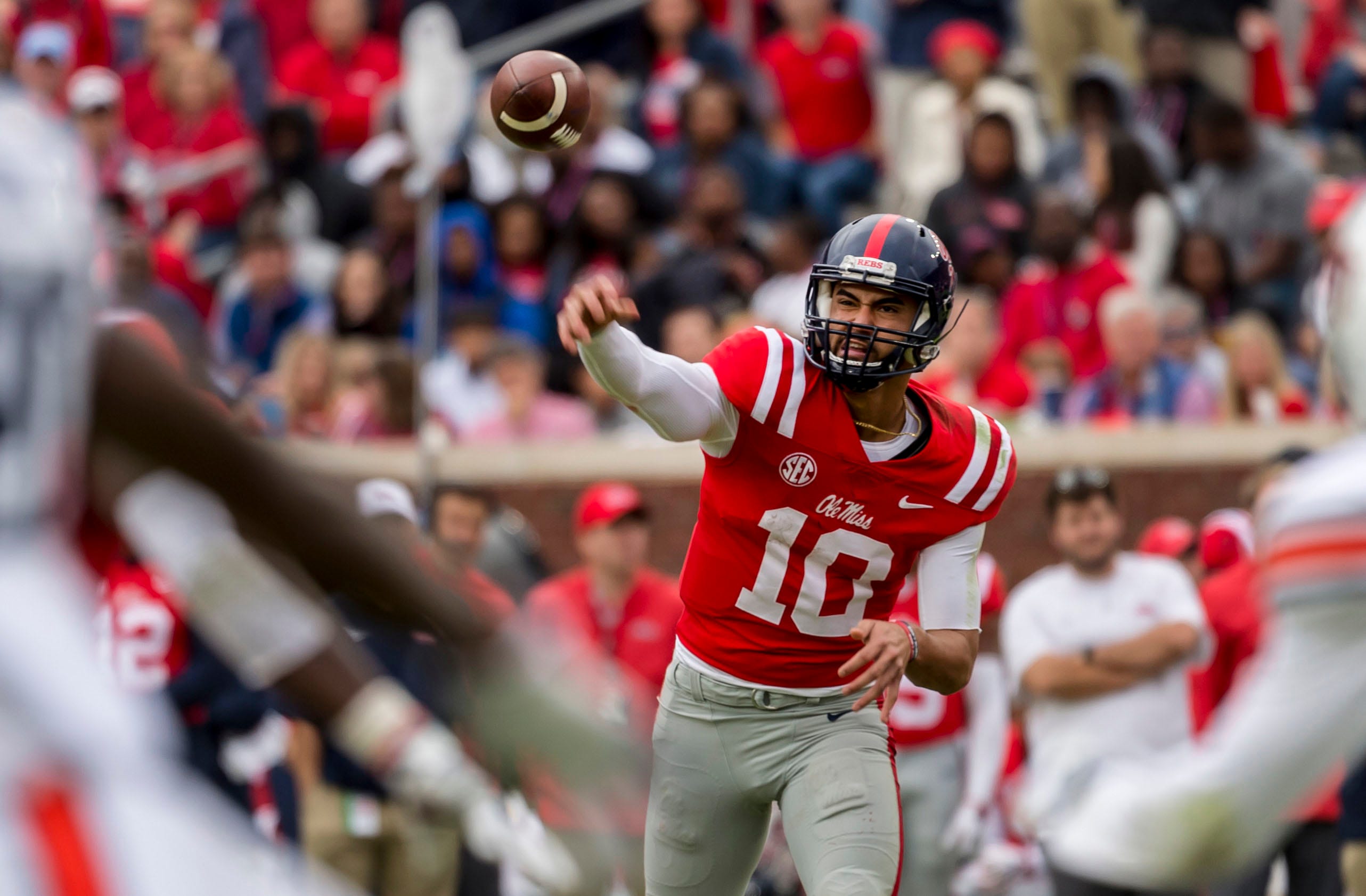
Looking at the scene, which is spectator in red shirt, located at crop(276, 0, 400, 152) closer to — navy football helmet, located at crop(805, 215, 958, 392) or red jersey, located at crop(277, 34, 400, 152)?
red jersey, located at crop(277, 34, 400, 152)

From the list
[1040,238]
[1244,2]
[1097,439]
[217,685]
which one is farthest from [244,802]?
[1244,2]

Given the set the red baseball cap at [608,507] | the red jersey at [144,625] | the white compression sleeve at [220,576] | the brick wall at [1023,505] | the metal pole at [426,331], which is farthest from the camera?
the brick wall at [1023,505]

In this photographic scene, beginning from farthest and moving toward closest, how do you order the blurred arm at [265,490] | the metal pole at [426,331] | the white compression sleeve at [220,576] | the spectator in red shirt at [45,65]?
the spectator in red shirt at [45,65], the metal pole at [426,331], the white compression sleeve at [220,576], the blurred arm at [265,490]

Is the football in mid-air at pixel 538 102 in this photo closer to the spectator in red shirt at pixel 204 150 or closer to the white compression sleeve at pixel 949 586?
the white compression sleeve at pixel 949 586

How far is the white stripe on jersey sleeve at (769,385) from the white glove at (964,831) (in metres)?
3.29

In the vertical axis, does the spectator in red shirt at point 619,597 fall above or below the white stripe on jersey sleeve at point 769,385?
below

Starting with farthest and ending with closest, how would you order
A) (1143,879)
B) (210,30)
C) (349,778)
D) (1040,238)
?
1. (210,30)
2. (1040,238)
3. (349,778)
4. (1143,879)

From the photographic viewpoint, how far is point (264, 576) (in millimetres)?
3162

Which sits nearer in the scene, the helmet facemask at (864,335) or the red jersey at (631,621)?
the helmet facemask at (864,335)

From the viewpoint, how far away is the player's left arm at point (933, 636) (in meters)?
4.51

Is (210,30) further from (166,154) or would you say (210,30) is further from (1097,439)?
(1097,439)

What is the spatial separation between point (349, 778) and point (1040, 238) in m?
4.89

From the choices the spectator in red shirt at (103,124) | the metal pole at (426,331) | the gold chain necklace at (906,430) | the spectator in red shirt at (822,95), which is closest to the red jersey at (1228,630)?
the gold chain necklace at (906,430)

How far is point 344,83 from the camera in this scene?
41.9 ft
